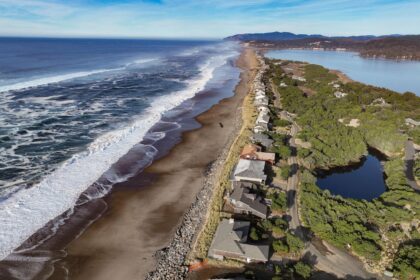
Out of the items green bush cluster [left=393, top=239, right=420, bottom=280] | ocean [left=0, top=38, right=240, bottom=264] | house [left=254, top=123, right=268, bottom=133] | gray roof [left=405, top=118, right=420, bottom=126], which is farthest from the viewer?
gray roof [left=405, top=118, right=420, bottom=126]

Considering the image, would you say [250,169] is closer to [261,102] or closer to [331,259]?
[331,259]

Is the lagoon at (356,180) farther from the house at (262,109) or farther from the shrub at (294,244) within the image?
the house at (262,109)

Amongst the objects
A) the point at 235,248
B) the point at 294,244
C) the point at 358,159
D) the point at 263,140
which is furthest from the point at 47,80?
the point at 294,244

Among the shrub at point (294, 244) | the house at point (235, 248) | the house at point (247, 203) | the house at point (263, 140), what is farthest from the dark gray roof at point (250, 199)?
the house at point (263, 140)

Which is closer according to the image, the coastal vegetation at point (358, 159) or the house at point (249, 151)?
the coastal vegetation at point (358, 159)

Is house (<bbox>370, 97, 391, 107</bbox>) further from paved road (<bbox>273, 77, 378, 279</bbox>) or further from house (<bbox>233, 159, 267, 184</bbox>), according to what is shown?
paved road (<bbox>273, 77, 378, 279</bbox>)

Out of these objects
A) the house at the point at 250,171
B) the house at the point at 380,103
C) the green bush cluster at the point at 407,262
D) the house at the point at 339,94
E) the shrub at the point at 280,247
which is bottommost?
the green bush cluster at the point at 407,262

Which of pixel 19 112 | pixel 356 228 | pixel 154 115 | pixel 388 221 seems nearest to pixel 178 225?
pixel 356 228

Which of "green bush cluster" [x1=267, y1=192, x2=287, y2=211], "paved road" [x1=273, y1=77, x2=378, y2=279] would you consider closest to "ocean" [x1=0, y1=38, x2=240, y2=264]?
"green bush cluster" [x1=267, y1=192, x2=287, y2=211]
